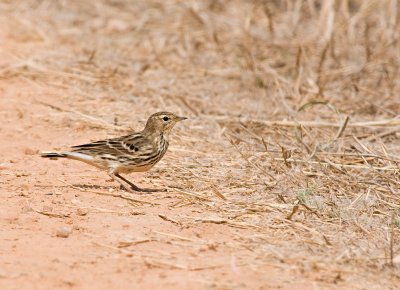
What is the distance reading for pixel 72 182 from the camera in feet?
26.3

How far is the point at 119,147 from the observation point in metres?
7.89

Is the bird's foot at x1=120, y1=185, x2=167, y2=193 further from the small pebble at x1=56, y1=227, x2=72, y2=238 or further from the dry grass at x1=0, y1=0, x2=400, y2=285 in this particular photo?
the small pebble at x1=56, y1=227, x2=72, y2=238

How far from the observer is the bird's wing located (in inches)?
307

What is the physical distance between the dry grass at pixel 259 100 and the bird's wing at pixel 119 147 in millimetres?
430

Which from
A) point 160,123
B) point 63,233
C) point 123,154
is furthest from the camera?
point 160,123

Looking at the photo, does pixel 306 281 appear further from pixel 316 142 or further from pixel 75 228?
pixel 316 142

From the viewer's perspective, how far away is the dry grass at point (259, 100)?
684cm

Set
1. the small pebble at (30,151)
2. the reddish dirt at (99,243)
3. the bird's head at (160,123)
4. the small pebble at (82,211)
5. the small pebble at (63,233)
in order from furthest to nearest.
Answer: the small pebble at (30,151) < the bird's head at (160,123) < the small pebble at (82,211) < the small pebble at (63,233) < the reddish dirt at (99,243)

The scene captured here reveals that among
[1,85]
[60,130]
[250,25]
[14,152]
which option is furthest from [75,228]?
[250,25]

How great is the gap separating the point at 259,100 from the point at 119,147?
12.3ft

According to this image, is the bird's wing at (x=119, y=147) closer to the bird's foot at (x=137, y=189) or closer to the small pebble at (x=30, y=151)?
the bird's foot at (x=137, y=189)

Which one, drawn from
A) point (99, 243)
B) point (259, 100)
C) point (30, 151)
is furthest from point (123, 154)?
point (259, 100)

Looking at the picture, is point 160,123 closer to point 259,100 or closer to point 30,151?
point 30,151

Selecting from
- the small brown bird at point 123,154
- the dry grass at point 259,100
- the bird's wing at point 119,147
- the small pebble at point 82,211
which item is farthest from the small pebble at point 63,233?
the bird's wing at point 119,147
